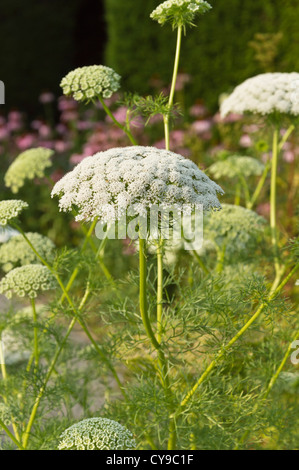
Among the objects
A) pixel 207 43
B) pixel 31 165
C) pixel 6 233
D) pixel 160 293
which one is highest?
pixel 207 43

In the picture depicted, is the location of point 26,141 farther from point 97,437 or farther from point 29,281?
point 97,437

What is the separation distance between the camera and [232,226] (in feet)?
8.71

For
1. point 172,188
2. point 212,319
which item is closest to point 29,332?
point 212,319

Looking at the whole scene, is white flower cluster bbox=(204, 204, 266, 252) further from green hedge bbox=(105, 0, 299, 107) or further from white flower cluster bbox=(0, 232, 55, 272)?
green hedge bbox=(105, 0, 299, 107)

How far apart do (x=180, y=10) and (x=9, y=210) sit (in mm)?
930

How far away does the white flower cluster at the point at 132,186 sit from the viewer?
1534mm

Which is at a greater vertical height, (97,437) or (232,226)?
(232,226)

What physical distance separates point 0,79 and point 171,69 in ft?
9.73

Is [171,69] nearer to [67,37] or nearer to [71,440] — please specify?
[67,37]

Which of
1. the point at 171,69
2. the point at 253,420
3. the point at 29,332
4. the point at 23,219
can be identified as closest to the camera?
the point at 253,420

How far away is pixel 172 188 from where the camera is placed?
1.55 m

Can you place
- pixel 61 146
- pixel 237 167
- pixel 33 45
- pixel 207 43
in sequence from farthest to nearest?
pixel 33 45 < pixel 207 43 < pixel 61 146 < pixel 237 167

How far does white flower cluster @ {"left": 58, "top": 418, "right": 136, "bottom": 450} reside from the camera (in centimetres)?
148

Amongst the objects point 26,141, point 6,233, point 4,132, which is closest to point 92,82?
point 6,233
